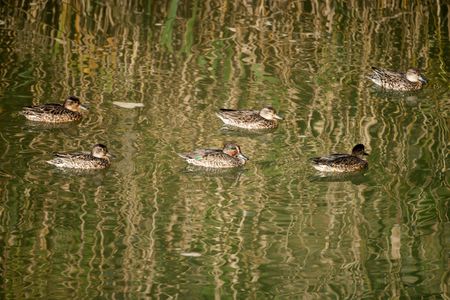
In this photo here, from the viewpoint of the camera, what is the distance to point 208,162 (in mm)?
9039

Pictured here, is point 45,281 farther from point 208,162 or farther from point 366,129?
point 366,129

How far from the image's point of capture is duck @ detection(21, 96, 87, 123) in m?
9.83

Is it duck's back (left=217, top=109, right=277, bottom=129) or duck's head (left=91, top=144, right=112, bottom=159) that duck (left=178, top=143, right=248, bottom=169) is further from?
duck's back (left=217, top=109, right=277, bottom=129)

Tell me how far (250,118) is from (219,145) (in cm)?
56

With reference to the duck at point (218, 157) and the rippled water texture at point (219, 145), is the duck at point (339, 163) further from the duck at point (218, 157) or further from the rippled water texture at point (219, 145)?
the duck at point (218, 157)

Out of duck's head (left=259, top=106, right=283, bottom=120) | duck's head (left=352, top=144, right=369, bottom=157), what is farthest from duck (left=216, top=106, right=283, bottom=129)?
duck's head (left=352, top=144, right=369, bottom=157)

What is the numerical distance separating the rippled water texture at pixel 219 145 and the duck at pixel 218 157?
0.31 ft

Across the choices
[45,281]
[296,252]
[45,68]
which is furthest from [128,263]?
[45,68]

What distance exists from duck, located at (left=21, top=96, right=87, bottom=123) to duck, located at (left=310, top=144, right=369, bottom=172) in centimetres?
214

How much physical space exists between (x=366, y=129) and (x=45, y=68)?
126 inches

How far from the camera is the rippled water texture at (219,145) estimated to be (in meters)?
7.12

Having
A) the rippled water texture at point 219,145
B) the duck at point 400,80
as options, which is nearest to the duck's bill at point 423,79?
the duck at point 400,80

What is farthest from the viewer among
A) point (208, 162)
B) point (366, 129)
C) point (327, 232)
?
point (366, 129)

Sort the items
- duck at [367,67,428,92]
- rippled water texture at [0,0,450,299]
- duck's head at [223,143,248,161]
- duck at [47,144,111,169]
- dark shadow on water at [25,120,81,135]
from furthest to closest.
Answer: duck at [367,67,428,92]
dark shadow on water at [25,120,81,135]
duck's head at [223,143,248,161]
duck at [47,144,111,169]
rippled water texture at [0,0,450,299]
